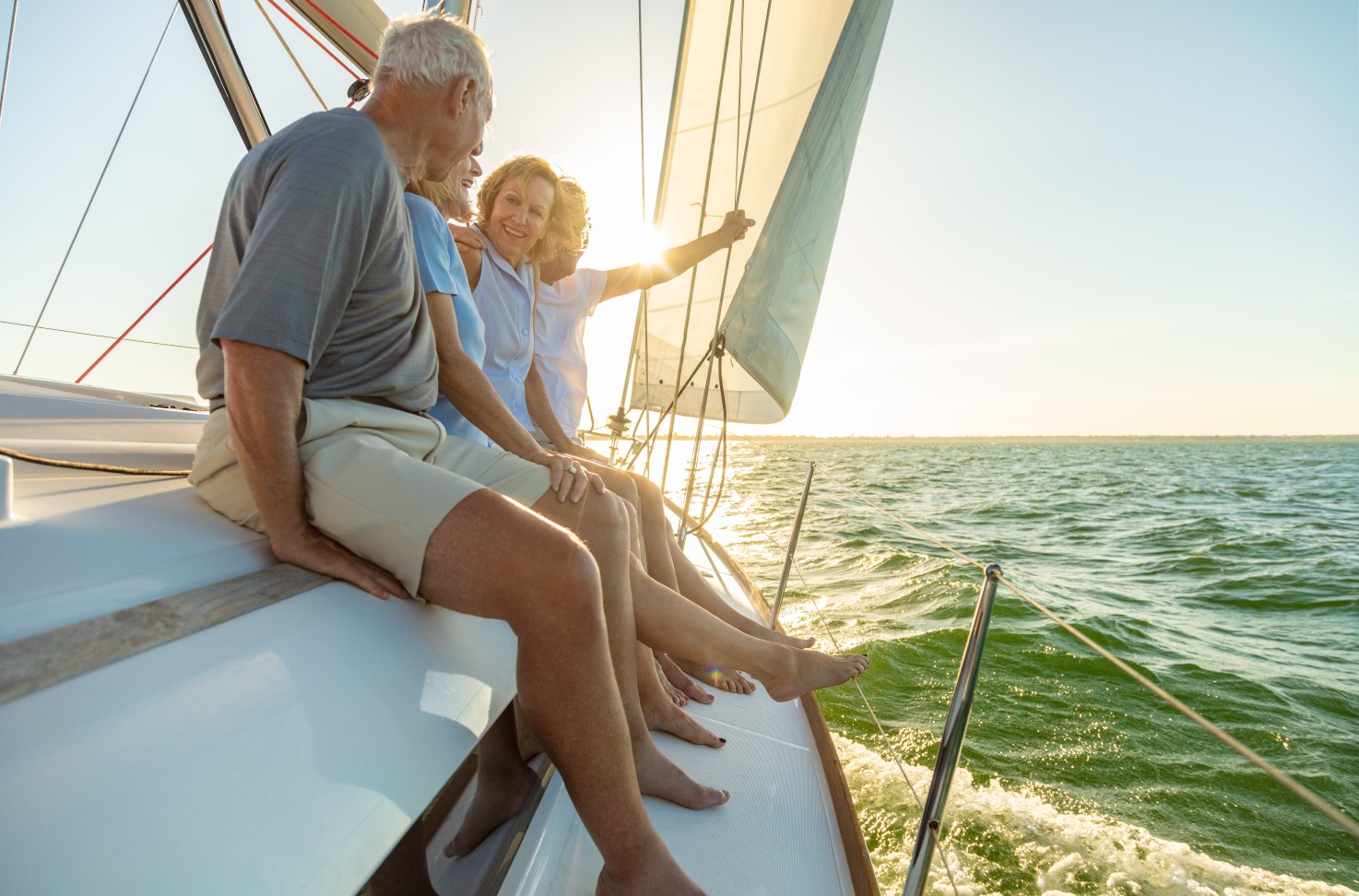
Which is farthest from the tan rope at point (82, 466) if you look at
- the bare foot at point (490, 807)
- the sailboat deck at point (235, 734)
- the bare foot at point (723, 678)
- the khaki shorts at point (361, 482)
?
the bare foot at point (723, 678)

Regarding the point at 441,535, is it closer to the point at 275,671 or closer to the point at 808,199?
the point at 275,671

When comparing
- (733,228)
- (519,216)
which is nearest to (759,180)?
(733,228)

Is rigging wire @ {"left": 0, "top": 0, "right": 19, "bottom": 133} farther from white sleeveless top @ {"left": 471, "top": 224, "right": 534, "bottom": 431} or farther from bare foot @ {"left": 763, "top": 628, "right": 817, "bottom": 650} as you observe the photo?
bare foot @ {"left": 763, "top": 628, "right": 817, "bottom": 650}

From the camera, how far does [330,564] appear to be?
841 millimetres

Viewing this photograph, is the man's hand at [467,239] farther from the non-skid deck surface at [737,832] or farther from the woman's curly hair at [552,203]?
the non-skid deck surface at [737,832]

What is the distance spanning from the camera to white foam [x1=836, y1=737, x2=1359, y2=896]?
185cm

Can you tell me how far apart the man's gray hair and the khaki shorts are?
1.52ft

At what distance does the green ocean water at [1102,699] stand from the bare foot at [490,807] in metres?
0.99

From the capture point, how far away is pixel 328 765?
560 millimetres

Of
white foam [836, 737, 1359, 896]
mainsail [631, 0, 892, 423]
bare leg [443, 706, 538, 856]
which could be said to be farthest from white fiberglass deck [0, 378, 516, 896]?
white foam [836, 737, 1359, 896]

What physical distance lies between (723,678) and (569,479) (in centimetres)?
92

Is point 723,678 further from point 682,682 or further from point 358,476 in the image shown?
point 358,476

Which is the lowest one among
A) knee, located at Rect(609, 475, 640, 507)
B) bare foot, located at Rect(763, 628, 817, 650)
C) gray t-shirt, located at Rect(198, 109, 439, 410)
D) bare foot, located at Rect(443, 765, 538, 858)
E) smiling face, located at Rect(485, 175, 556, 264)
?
bare foot, located at Rect(443, 765, 538, 858)

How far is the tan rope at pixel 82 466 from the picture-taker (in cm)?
85
